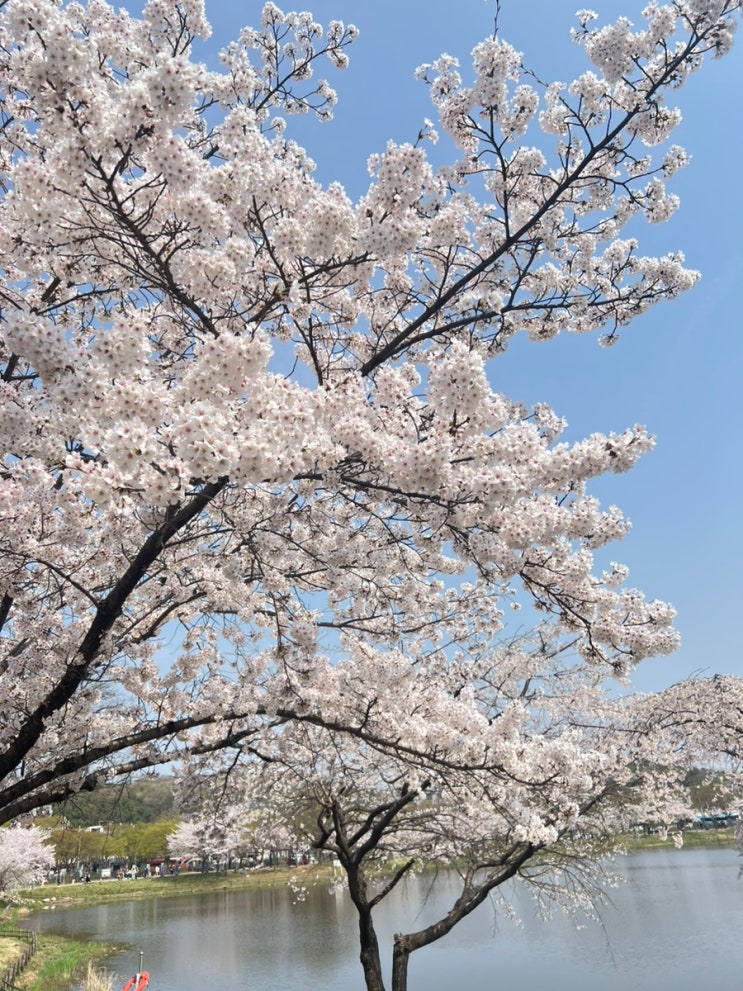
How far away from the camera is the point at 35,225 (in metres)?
3.57

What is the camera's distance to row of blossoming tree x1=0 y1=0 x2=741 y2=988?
321 centimetres

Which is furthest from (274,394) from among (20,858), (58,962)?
(20,858)

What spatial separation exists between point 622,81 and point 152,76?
323 centimetres

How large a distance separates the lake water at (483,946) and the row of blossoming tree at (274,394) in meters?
6.38

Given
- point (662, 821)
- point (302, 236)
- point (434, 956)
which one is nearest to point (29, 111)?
point (302, 236)

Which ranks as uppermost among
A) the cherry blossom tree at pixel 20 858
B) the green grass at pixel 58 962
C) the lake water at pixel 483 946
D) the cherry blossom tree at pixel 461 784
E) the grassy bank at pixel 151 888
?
the cherry blossom tree at pixel 461 784

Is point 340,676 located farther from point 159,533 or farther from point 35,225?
point 35,225

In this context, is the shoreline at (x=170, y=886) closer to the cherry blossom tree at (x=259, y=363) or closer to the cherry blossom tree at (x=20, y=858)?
the cherry blossom tree at (x=20, y=858)

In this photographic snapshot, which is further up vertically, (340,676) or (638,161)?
(638,161)

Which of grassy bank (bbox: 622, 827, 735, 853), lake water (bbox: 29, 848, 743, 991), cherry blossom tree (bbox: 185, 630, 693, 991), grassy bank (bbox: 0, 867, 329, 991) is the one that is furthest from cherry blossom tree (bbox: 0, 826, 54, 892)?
grassy bank (bbox: 622, 827, 735, 853)

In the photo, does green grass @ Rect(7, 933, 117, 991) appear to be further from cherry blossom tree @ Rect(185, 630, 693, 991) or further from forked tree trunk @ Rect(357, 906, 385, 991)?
forked tree trunk @ Rect(357, 906, 385, 991)

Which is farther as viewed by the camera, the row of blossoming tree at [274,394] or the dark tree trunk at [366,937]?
the dark tree trunk at [366,937]

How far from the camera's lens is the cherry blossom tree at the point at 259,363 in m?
3.19

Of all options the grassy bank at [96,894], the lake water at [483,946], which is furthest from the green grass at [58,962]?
the lake water at [483,946]
